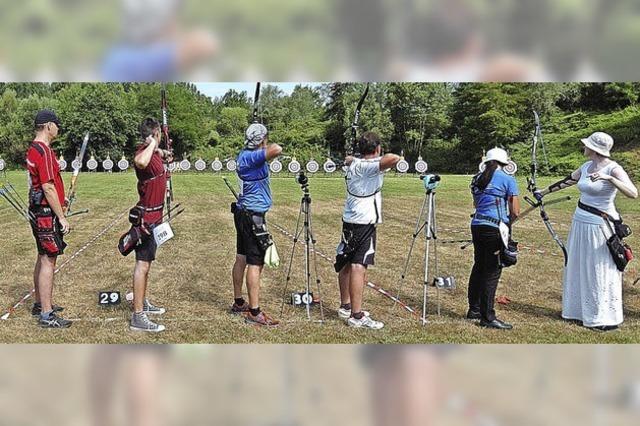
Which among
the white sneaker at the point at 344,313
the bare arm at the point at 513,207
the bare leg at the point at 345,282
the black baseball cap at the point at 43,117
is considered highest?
the black baseball cap at the point at 43,117

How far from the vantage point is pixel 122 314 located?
4.20 metres

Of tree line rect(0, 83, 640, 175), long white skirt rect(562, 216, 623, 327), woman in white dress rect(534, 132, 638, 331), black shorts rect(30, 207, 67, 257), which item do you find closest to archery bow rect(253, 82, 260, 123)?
tree line rect(0, 83, 640, 175)

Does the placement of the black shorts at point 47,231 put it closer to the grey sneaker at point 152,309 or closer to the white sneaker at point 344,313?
the grey sneaker at point 152,309

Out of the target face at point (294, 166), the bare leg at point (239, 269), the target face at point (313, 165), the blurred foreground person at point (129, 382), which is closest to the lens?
the blurred foreground person at point (129, 382)

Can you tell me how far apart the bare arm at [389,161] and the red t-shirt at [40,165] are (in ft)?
6.60

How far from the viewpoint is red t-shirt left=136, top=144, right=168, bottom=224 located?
375 centimetres

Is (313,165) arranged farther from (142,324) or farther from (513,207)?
(142,324)

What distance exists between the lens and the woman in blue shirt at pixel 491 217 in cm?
402

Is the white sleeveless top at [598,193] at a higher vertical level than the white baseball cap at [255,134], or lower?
lower

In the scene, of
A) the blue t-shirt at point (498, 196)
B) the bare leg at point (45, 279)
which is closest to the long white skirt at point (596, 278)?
the blue t-shirt at point (498, 196)

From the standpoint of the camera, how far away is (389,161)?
3.63 metres
